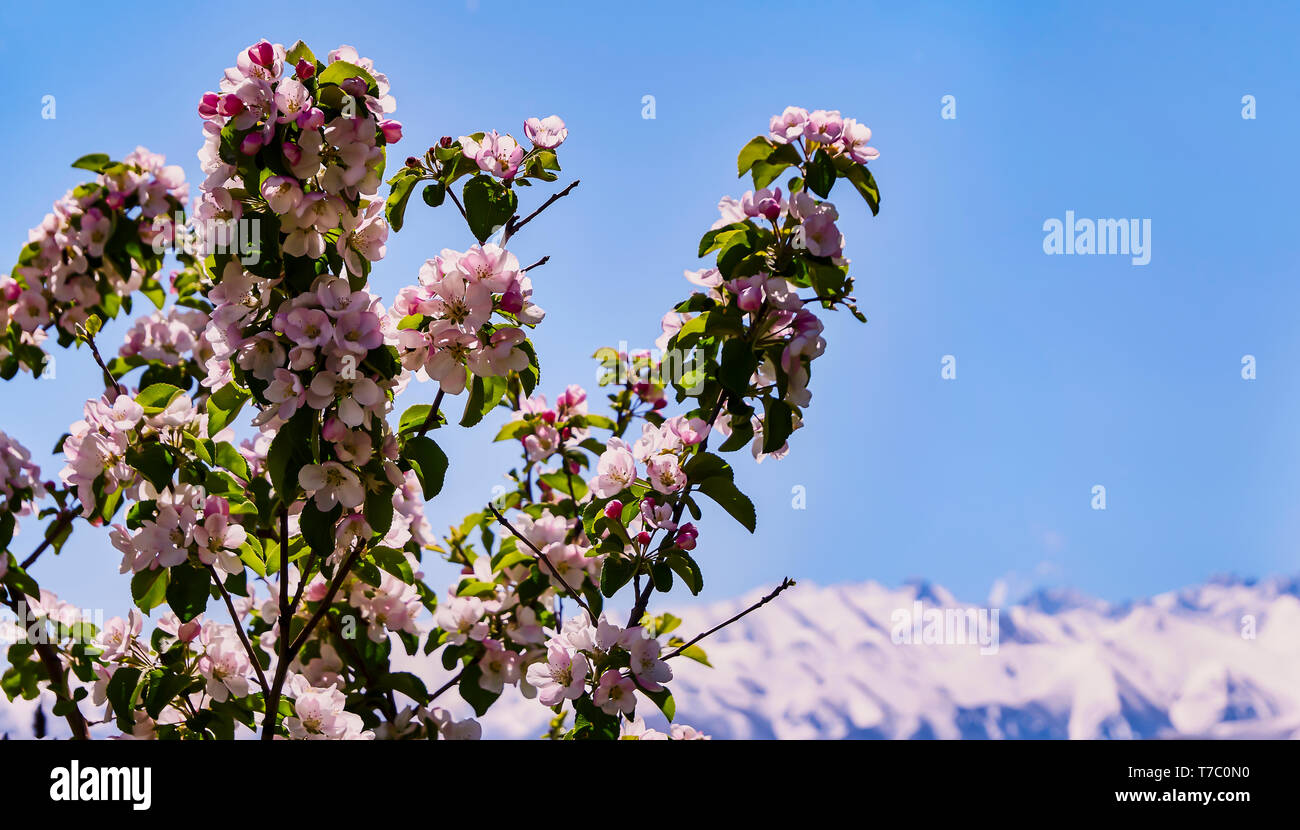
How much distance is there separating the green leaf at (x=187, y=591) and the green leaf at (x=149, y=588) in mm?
37

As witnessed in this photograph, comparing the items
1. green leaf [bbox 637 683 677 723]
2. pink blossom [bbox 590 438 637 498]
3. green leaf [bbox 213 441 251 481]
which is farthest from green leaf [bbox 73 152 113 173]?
green leaf [bbox 637 683 677 723]

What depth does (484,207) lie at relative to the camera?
6.72 feet

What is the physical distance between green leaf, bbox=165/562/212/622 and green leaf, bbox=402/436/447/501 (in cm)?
48

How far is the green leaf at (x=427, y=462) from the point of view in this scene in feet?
6.29

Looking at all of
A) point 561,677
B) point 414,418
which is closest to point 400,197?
point 414,418

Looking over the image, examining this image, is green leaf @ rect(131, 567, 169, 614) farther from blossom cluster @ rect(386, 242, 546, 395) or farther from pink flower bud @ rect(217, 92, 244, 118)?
pink flower bud @ rect(217, 92, 244, 118)

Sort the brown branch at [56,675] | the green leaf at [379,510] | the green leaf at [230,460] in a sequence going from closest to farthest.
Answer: the green leaf at [379,510], the green leaf at [230,460], the brown branch at [56,675]

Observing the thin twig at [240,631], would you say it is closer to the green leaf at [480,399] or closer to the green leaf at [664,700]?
the green leaf at [480,399]

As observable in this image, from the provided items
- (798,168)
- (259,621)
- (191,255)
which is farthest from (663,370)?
(191,255)

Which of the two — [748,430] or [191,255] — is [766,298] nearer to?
[748,430]

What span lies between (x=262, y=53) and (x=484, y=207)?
1.62 ft

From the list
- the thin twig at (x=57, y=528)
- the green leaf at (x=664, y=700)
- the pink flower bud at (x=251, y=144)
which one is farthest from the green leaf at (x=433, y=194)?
the thin twig at (x=57, y=528)

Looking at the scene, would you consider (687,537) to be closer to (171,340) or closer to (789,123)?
(789,123)
